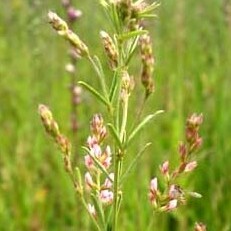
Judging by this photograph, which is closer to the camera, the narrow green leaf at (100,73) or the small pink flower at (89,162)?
the narrow green leaf at (100,73)

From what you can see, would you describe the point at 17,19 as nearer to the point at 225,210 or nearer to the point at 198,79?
the point at 198,79

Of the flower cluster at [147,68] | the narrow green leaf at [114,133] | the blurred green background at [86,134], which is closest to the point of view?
the narrow green leaf at [114,133]

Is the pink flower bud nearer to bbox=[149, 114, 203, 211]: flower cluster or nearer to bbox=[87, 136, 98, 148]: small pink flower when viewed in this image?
bbox=[149, 114, 203, 211]: flower cluster

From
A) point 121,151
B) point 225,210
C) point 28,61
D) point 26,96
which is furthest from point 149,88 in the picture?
point 28,61

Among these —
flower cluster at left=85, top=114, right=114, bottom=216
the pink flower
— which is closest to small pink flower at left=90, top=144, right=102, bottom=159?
flower cluster at left=85, top=114, right=114, bottom=216

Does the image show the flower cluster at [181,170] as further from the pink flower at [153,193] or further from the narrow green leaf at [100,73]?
the narrow green leaf at [100,73]

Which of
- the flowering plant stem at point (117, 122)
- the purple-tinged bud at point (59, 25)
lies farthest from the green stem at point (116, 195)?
the purple-tinged bud at point (59, 25)
